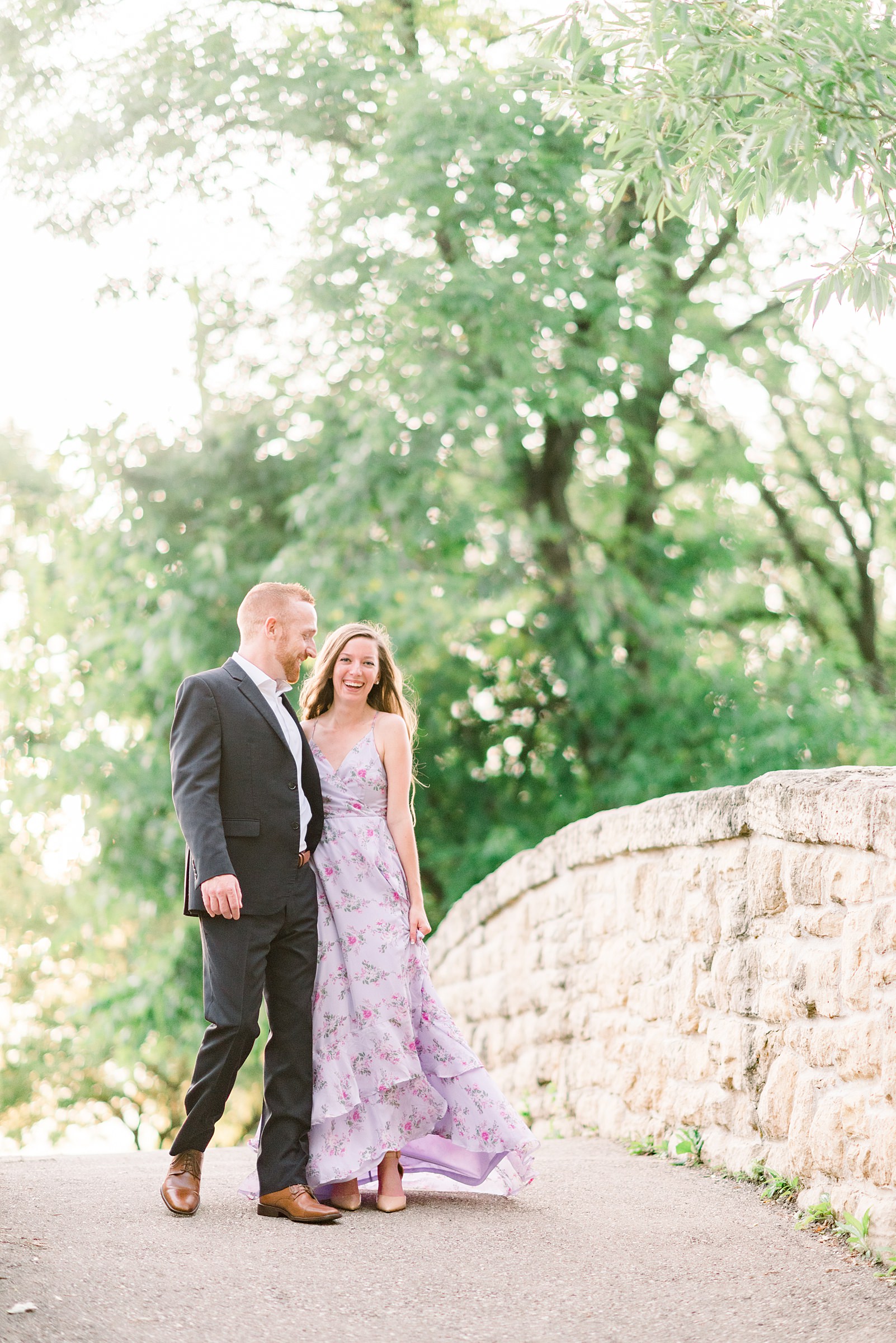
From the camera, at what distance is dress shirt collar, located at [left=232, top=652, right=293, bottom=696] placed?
12.3ft

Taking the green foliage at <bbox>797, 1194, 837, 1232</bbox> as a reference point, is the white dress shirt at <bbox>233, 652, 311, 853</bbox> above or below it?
above

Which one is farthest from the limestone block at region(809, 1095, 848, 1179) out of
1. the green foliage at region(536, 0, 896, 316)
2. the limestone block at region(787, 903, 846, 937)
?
the green foliage at region(536, 0, 896, 316)

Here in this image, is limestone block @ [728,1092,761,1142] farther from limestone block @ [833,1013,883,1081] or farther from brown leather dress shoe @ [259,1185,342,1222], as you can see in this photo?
brown leather dress shoe @ [259,1185,342,1222]

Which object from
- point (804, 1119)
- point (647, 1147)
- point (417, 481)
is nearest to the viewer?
point (804, 1119)

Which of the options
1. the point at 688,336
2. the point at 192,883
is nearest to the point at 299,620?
the point at 192,883

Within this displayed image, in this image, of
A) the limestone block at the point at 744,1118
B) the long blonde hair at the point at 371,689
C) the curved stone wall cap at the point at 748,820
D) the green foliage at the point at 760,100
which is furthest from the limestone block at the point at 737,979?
the green foliage at the point at 760,100

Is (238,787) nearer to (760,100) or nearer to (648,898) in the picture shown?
(648,898)

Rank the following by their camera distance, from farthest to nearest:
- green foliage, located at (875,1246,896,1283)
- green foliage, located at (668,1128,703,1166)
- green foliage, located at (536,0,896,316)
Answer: green foliage, located at (668,1128,703,1166), green foliage, located at (536,0,896,316), green foliage, located at (875,1246,896,1283)

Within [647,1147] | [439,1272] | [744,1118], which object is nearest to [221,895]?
[439,1272]

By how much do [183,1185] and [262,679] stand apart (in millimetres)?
1396

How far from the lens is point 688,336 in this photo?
10523mm

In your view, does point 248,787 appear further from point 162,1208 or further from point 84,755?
point 84,755

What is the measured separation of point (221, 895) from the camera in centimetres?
339

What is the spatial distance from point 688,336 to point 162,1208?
8.58m
